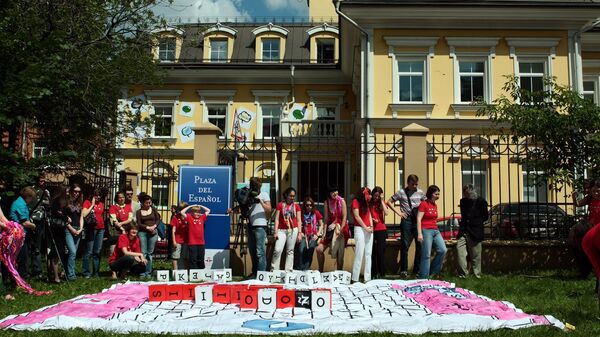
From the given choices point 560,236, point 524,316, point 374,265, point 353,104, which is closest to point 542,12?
point 353,104

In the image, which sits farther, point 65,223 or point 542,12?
point 542,12

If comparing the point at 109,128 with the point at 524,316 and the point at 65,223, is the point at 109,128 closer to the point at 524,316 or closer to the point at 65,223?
the point at 65,223

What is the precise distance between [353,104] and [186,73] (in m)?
8.70

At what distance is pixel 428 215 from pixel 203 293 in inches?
183

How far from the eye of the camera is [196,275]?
9.37 metres

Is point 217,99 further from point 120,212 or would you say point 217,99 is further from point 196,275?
point 196,275

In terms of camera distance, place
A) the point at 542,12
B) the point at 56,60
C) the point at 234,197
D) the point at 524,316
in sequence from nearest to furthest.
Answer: the point at 524,316, the point at 56,60, the point at 234,197, the point at 542,12

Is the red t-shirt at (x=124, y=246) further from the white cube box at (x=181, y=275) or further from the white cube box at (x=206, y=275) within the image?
the white cube box at (x=206, y=275)

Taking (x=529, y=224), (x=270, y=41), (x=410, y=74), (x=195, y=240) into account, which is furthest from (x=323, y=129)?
(x=195, y=240)

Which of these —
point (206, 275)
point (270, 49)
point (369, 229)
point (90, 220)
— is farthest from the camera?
point (270, 49)

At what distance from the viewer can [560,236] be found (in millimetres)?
11297

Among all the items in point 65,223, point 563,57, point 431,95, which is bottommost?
point 65,223

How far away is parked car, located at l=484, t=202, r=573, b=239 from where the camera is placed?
37.1ft

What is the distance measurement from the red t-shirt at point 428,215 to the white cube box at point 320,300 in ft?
12.7
